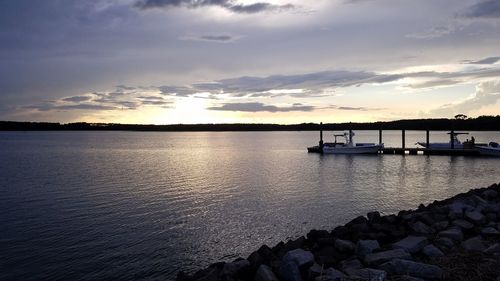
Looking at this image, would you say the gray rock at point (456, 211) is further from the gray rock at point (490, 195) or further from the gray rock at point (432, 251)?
the gray rock at point (490, 195)

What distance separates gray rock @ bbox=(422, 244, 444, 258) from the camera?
864 centimetres

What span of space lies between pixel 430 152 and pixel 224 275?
184 feet

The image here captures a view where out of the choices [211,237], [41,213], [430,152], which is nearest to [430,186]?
[211,237]

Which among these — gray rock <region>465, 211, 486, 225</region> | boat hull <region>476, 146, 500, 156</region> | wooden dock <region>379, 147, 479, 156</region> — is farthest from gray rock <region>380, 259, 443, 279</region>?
wooden dock <region>379, 147, 479, 156</region>

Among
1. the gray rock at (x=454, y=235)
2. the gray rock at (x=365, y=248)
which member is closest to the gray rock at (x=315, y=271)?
the gray rock at (x=365, y=248)

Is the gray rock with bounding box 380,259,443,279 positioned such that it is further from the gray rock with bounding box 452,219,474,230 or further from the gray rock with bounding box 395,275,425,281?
the gray rock with bounding box 452,219,474,230

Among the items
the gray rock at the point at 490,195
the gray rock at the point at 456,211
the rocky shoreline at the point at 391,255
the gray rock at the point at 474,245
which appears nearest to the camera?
the rocky shoreline at the point at 391,255

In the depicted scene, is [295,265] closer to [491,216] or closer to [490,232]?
[490,232]

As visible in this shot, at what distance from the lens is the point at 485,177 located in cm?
3425

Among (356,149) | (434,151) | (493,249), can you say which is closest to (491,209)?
(493,249)

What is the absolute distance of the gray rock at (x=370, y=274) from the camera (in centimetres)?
716

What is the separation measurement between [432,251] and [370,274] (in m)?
2.17

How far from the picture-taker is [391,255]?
855cm

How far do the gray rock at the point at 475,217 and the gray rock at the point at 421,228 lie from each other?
1.52m
